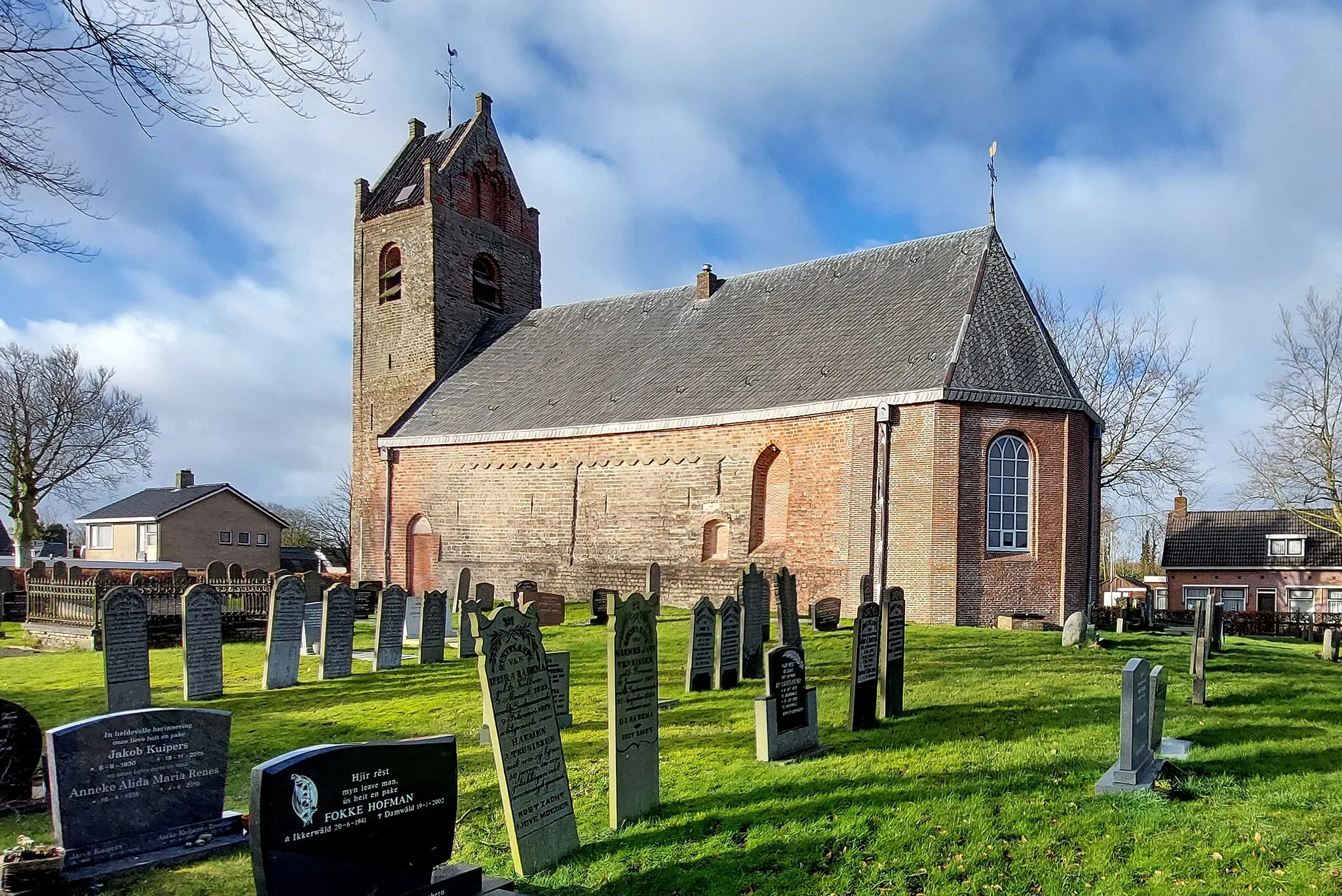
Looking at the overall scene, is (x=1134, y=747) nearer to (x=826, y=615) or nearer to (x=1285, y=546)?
(x=826, y=615)

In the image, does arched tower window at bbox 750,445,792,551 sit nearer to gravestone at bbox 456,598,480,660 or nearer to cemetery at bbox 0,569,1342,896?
gravestone at bbox 456,598,480,660

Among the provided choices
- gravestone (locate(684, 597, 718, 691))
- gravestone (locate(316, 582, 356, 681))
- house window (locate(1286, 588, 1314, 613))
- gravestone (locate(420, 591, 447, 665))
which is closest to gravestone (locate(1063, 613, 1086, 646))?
gravestone (locate(684, 597, 718, 691))

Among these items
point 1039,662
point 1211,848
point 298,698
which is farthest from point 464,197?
point 1211,848

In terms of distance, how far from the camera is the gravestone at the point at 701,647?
35.4ft

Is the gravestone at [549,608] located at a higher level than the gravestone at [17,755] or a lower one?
lower

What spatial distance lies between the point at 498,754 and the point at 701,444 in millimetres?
16798

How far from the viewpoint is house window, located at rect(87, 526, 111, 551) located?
46969 millimetres

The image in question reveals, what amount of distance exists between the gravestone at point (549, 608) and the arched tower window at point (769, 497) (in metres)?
4.74

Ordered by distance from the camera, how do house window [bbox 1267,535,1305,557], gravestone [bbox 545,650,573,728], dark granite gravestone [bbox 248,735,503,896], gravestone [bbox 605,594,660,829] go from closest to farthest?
dark granite gravestone [bbox 248,735,503,896] → gravestone [bbox 605,594,660,829] → gravestone [bbox 545,650,573,728] → house window [bbox 1267,535,1305,557]

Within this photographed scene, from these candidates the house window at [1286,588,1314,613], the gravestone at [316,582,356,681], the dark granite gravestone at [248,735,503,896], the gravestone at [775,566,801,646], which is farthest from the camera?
the house window at [1286,588,1314,613]

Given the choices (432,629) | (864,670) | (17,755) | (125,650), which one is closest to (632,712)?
(864,670)

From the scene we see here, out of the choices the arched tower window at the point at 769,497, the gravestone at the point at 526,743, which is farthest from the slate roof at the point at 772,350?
the gravestone at the point at 526,743

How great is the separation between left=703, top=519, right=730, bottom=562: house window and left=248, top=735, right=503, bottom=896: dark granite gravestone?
16.8 m

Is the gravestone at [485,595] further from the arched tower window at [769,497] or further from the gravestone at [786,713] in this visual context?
the gravestone at [786,713]
